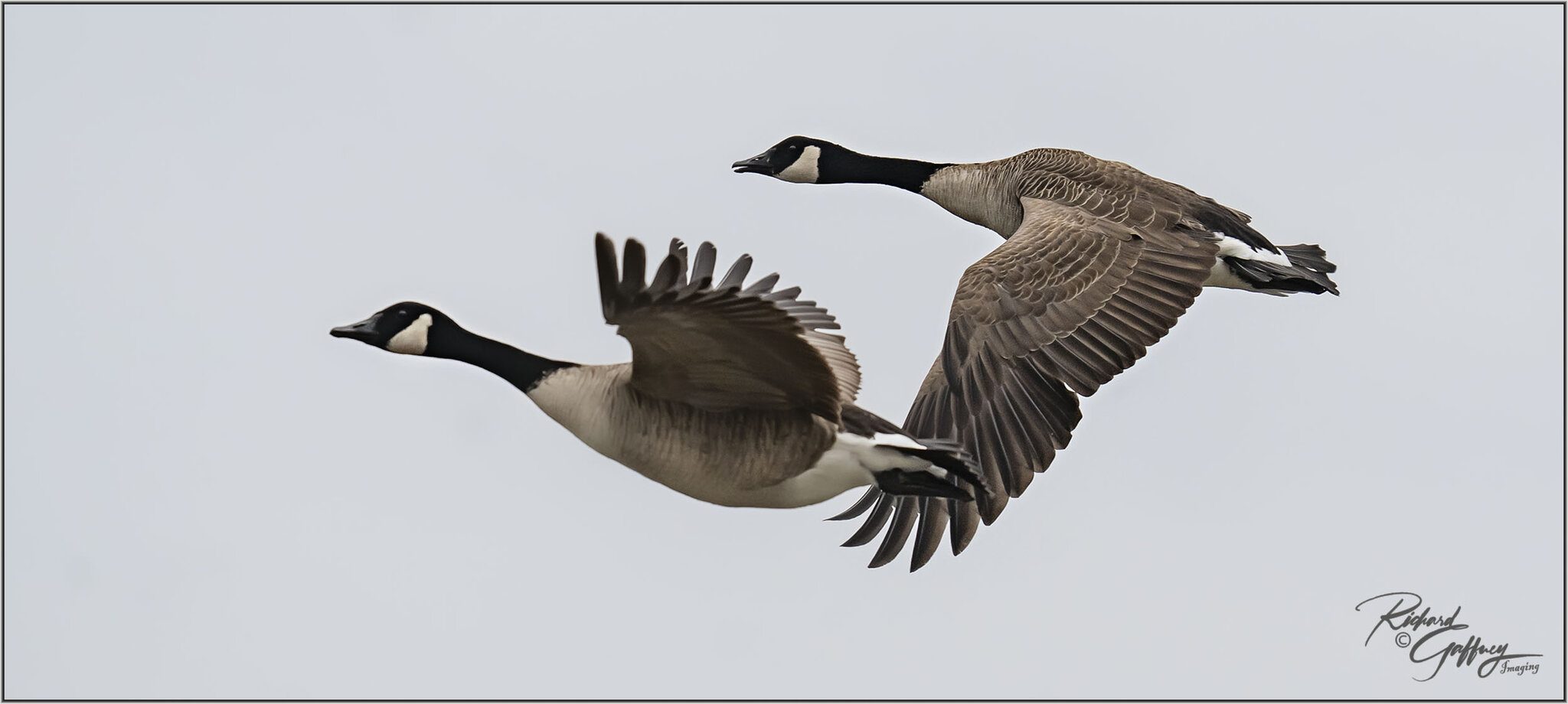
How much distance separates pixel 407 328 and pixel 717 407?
1496 millimetres

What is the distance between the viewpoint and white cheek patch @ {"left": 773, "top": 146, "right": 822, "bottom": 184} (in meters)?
15.0

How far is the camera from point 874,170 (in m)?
14.8

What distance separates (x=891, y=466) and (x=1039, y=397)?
205 centimetres

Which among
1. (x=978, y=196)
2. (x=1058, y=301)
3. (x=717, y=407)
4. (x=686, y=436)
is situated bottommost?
(x=686, y=436)

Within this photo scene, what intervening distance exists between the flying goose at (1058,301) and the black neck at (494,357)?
94.6 inches

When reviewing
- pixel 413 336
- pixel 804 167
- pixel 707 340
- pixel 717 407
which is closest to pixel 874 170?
pixel 804 167

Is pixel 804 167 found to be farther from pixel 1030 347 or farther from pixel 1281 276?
pixel 1030 347


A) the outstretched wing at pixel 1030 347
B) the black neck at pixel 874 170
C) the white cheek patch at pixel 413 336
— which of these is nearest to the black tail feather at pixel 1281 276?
the outstretched wing at pixel 1030 347

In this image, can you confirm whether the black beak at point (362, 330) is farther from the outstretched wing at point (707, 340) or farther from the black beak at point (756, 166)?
the black beak at point (756, 166)

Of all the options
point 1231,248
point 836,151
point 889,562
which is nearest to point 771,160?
point 836,151

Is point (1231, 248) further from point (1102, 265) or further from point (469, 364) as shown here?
point (469, 364)

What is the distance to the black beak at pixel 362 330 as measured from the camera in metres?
9.36

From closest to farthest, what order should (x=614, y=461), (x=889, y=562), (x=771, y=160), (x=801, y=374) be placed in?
(x=801, y=374) < (x=614, y=461) < (x=889, y=562) < (x=771, y=160)

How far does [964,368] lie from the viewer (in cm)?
1128
